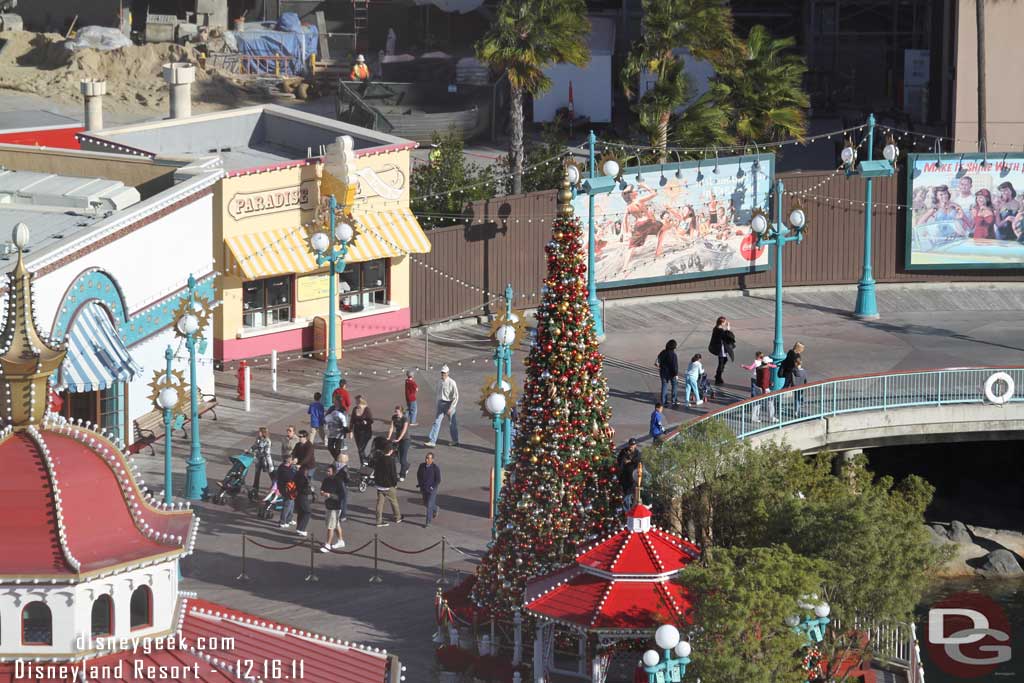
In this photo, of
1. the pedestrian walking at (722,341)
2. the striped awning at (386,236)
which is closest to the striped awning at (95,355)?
the striped awning at (386,236)

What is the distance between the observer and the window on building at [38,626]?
69.9 feet

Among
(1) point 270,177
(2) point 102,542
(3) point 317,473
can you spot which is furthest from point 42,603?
(1) point 270,177

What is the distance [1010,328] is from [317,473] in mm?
19806

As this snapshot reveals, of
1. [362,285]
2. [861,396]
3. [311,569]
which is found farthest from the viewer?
[362,285]

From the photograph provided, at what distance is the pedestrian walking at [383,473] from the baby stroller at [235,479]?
93.6 inches

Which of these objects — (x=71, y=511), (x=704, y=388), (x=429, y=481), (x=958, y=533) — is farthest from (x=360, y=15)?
(x=71, y=511)

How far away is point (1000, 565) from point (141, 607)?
2660cm

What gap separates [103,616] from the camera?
21.5m

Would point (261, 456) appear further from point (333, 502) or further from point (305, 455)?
point (333, 502)

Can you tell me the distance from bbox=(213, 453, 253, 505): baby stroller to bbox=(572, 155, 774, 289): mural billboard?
50.9 ft

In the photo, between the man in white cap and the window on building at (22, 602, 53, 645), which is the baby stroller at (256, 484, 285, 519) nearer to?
the man in white cap

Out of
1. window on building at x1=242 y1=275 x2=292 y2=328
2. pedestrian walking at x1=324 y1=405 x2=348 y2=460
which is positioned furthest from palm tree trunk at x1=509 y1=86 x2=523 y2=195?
pedestrian walking at x1=324 y1=405 x2=348 y2=460

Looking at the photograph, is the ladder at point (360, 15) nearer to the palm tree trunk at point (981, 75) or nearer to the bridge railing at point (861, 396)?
the palm tree trunk at point (981, 75)

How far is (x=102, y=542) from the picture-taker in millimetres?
21609
